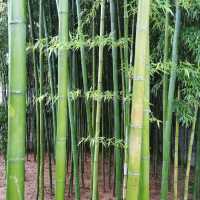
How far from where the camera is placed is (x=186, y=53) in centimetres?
398

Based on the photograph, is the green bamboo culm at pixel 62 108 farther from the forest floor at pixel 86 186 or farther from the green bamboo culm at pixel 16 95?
the forest floor at pixel 86 186

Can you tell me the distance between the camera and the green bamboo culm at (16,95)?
4.98 feet

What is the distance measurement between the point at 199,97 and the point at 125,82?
35.9 inches

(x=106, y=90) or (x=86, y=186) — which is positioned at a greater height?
(x=106, y=90)

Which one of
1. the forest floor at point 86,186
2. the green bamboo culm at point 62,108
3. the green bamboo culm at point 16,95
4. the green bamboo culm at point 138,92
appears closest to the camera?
the green bamboo culm at point 16,95

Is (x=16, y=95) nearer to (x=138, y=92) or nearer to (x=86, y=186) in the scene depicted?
(x=138, y=92)

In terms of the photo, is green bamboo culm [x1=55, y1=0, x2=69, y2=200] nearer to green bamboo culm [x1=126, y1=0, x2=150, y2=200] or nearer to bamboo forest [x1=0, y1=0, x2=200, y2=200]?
bamboo forest [x1=0, y1=0, x2=200, y2=200]

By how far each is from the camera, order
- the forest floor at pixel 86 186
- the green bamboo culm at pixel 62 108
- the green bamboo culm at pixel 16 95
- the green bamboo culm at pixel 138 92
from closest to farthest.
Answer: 1. the green bamboo culm at pixel 16 95
2. the green bamboo culm at pixel 138 92
3. the green bamboo culm at pixel 62 108
4. the forest floor at pixel 86 186

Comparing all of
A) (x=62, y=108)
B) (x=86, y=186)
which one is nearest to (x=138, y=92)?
(x=62, y=108)

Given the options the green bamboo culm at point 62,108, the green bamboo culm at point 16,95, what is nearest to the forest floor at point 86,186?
the green bamboo culm at point 62,108

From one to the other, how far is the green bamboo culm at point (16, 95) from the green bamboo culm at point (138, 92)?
0.49 meters

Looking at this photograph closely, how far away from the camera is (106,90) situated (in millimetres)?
5051

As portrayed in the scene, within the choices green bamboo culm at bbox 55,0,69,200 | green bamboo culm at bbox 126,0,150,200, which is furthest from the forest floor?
green bamboo culm at bbox 126,0,150,200

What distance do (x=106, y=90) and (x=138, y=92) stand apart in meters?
3.36
